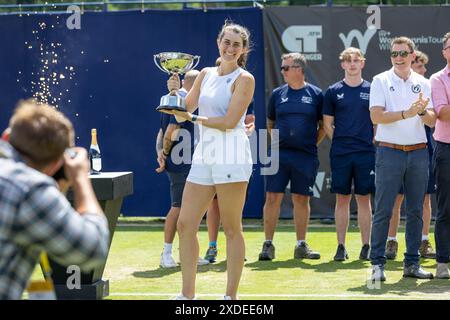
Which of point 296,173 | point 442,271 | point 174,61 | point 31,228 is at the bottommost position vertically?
point 442,271

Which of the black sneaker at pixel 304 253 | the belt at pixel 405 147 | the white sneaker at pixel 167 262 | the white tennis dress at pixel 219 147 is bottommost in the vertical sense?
the black sneaker at pixel 304 253

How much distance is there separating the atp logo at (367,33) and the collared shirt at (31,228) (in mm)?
9279

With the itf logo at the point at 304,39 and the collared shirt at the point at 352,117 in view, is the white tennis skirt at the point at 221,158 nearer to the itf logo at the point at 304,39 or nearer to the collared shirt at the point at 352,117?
the collared shirt at the point at 352,117

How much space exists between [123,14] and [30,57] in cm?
133

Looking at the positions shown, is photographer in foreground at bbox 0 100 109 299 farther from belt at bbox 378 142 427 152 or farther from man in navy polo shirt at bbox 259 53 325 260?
man in navy polo shirt at bbox 259 53 325 260

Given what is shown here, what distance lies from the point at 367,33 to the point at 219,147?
240 inches

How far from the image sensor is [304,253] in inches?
365

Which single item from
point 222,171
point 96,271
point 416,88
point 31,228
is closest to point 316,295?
point 222,171

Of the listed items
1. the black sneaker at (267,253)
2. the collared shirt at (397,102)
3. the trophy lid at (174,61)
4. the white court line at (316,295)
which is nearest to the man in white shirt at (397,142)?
the collared shirt at (397,102)

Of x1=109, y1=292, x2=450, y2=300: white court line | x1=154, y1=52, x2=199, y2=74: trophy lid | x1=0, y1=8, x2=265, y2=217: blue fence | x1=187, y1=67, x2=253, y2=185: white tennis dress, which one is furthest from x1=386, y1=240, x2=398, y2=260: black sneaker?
x1=187, y1=67, x2=253, y2=185: white tennis dress

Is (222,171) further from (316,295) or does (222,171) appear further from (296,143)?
(296,143)

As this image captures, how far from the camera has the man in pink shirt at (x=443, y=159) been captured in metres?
7.80

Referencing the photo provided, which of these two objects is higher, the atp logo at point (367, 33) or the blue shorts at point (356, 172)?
the atp logo at point (367, 33)

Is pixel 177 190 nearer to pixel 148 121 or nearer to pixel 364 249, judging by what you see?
pixel 364 249
